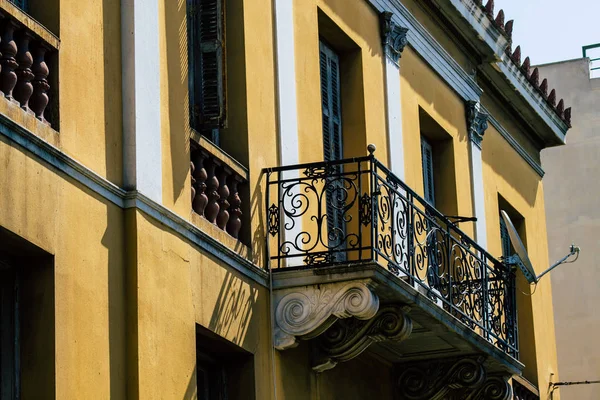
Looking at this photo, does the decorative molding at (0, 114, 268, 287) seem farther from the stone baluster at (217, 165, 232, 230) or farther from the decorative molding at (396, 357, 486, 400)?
the decorative molding at (396, 357, 486, 400)

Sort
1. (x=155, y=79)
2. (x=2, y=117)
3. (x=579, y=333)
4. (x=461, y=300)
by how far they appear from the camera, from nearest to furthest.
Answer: (x=2, y=117), (x=155, y=79), (x=461, y=300), (x=579, y=333)

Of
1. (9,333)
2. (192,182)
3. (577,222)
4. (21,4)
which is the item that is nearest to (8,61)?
(21,4)

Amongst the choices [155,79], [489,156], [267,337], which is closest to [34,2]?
[155,79]

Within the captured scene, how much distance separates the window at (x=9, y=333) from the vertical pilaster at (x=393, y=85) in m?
7.76

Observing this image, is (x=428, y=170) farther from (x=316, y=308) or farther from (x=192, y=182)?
(x=192, y=182)

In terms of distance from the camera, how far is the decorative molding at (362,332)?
15.2m

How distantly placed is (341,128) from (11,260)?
23.4 feet

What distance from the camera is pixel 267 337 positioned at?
14.7 m

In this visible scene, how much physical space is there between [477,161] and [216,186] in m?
8.74

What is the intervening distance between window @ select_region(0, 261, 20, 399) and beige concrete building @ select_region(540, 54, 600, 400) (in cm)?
2229

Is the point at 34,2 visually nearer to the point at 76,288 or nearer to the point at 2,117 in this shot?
the point at 2,117

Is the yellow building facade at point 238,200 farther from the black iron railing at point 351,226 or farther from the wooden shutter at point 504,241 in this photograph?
the wooden shutter at point 504,241

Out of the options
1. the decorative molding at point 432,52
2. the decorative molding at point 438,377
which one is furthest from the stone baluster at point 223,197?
the decorative molding at point 432,52

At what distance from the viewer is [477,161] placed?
879 inches
